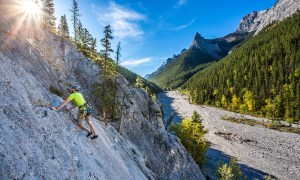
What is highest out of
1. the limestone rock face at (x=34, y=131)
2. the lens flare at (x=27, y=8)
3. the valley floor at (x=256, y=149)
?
the lens flare at (x=27, y=8)

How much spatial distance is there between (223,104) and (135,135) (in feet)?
483

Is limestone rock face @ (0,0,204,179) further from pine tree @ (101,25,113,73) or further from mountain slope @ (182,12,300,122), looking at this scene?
mountain slope @ (182,12,300,122)

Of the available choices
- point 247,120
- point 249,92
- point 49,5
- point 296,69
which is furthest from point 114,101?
point 296,69

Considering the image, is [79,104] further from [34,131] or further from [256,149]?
[256,149]

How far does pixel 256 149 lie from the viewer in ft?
288

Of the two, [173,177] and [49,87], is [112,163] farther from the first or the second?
[173,177]

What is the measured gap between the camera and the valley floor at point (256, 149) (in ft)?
233

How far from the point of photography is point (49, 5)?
52.3 metres

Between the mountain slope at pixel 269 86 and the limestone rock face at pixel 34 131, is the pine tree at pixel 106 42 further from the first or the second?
the mountain slope at pixel 269 86

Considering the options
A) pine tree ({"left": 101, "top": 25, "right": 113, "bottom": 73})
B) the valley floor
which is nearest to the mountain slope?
the valley floor

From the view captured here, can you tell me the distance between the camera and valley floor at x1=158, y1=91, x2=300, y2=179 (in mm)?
71006

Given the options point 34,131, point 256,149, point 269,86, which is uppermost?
point 269,86

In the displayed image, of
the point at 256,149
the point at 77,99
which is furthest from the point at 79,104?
the point at 256,149

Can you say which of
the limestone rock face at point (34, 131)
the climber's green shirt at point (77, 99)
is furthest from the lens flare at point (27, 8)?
the climber's green shirt at point (77, 99)
